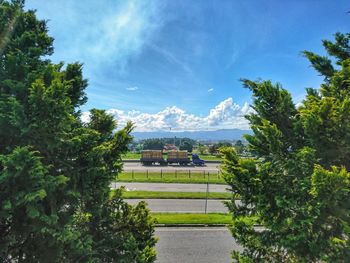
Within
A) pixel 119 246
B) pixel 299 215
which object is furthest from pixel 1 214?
pixel 299 215

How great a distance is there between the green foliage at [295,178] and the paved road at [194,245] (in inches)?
191

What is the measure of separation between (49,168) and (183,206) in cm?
1352

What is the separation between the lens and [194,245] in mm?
9945

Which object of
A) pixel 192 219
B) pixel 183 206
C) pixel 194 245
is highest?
pixel 192 219

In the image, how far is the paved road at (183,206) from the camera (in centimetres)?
1529

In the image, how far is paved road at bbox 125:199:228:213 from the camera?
50.2 feet

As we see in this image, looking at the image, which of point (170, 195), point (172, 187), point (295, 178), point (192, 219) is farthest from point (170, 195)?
point (295, 178)

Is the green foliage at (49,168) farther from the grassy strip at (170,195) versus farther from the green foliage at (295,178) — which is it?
the grassy strip at (170,195)

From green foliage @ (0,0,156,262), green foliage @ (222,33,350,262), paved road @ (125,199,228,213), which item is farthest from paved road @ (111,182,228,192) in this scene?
green foliage @ (222,33,350,262)

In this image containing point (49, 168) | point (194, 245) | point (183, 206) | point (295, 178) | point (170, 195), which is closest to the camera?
point (49, 168)

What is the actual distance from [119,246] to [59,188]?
161cm

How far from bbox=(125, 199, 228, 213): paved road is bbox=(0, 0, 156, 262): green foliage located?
429 inches

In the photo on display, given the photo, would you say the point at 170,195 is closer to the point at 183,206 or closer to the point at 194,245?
the point at 183,206

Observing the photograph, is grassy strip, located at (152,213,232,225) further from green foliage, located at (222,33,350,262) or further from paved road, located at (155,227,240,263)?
green foliage, located at (222,33,350,262)
